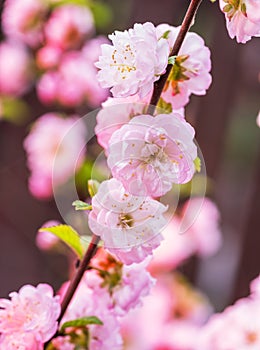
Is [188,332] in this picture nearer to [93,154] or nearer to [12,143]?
[93,154]

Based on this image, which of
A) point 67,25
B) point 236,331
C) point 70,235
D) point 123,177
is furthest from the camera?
point 67,25

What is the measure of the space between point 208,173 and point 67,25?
2.04ft

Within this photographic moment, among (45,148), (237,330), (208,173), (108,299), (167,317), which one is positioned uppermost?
(108,299)

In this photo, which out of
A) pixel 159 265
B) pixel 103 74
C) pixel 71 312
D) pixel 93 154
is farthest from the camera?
pixel 159 265

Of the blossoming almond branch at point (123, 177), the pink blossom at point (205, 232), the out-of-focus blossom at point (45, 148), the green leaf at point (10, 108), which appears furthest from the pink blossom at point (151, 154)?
the pink blossom at point (205, 232)

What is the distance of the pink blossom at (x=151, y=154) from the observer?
1.54 feet

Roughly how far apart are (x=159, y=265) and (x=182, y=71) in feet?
3.41

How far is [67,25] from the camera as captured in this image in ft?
4.51

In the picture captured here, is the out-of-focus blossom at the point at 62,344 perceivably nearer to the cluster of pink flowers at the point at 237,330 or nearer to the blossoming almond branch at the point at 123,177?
the blossoming almond branch at the point at 123,177

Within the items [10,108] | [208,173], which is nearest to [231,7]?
[10,108]

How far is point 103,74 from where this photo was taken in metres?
0.49

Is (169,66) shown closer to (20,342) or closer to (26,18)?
(20,342)

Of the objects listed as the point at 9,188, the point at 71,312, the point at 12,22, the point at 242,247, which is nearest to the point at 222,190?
the point at 242,247

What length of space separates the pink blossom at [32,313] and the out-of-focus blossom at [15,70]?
104 cm
